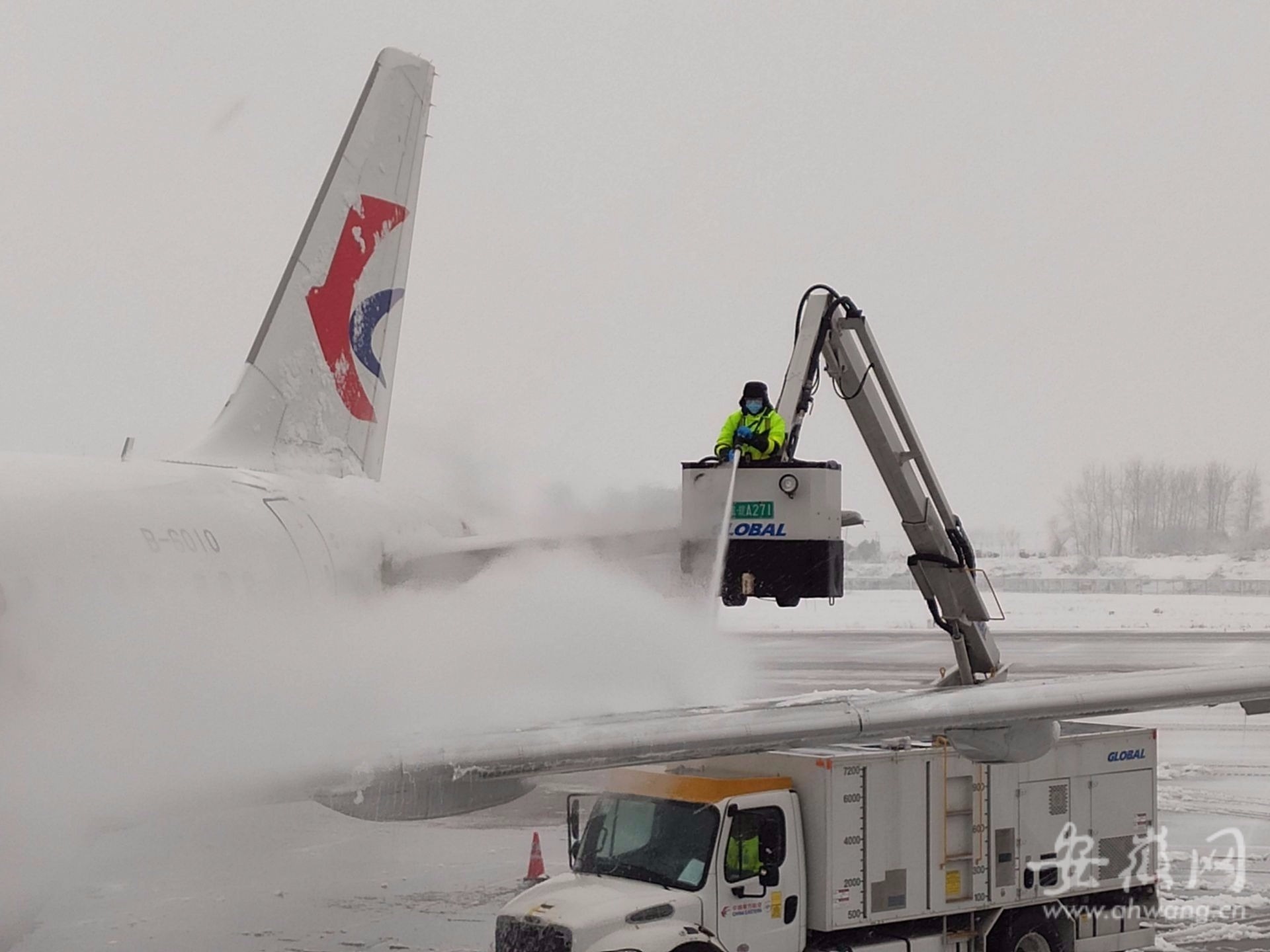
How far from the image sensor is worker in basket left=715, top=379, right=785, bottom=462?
12.6m

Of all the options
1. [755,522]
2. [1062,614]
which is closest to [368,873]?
[755,522]

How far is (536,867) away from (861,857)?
450 centimetres

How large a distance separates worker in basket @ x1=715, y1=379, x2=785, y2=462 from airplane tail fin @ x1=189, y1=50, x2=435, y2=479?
5108 mm

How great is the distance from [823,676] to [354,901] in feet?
68.8

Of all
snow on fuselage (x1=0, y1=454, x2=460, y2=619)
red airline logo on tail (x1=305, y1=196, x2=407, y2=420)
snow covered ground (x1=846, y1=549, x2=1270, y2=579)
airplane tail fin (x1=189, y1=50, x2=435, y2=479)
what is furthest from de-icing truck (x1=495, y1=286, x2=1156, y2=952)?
snow covered ground (x1=846, y1=549, x2=1270, y2=579)

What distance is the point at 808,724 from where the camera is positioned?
10.9 m

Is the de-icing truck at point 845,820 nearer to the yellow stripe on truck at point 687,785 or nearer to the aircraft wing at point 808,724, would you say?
the yellow stripe on truck at point 687,785

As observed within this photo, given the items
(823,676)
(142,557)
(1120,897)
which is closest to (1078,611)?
(823,676)

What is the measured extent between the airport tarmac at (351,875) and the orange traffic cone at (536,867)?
182 millimetres

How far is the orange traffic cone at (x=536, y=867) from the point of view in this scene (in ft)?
49.3

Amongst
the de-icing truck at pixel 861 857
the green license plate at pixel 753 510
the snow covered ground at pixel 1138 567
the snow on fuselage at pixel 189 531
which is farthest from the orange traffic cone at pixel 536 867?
the snow covered ground at pixel 1138 567

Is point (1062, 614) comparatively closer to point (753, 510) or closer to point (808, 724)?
point (753, 510)

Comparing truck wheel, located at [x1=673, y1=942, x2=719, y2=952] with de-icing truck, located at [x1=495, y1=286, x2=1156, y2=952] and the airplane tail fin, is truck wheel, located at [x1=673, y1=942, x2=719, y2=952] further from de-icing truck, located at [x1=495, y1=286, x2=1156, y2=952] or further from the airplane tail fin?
the airplane tail fin

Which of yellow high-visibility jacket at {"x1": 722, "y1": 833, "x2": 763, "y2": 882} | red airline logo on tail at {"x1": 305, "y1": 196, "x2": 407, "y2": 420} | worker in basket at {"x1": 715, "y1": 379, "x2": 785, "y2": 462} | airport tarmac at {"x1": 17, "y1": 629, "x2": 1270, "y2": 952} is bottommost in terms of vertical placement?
airport tarmac at {"x1": 17, "y1": 629, "x2": 1270, "y2": 952}
